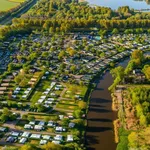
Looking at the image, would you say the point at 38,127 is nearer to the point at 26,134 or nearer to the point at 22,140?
the point at 26,134

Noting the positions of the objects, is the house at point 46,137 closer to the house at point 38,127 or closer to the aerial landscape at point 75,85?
the aerial landscape at point 75,85

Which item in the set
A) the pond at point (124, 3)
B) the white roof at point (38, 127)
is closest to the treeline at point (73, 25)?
the pond at point (124, 3)

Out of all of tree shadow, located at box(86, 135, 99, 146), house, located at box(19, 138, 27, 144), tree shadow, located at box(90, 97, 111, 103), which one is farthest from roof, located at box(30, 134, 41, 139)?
tree shadow, located at box(90, 97, 111, 103)

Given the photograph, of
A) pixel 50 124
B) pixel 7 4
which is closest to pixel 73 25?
pixel 7 4

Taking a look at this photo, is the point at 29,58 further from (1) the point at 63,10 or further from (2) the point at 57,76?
(1) the point at 63,10

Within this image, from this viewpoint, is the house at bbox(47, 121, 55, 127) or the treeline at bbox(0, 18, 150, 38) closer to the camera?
the house at bbox(47, 121, 55, 127)

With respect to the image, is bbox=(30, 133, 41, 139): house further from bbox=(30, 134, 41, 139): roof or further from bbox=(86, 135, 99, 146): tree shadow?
bbox=(86, 135, 99, 146): tree shadow

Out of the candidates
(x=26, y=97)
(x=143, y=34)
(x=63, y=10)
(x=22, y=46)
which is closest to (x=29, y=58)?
(x=22, y=46)
